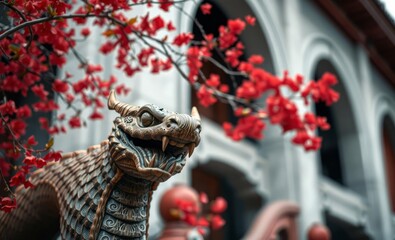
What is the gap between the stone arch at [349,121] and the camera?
10.5 metres

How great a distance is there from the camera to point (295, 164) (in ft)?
26.4

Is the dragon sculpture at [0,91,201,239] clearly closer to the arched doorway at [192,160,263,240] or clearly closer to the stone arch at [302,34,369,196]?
the arched doorway at [192,160,263,240]

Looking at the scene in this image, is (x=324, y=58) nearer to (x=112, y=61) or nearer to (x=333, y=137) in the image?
(x=333, y=137)

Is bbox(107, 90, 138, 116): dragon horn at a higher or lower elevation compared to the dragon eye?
higher

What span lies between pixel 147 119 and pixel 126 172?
192mm

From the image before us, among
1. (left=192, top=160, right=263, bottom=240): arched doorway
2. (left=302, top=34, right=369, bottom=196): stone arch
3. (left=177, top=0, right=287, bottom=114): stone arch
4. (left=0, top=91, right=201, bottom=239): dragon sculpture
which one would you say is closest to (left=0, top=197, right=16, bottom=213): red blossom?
(left=0, top=91, right=201, bottom=239): dragon sculpture

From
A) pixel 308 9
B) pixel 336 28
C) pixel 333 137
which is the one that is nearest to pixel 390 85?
pixel 333 137

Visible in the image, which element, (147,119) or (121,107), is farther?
(121,107)

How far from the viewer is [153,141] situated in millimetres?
1757

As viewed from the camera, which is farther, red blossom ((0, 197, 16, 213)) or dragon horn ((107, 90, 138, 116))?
red blossom ((0, 197, 16, 213))

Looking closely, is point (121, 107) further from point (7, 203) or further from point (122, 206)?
point (7, 203)

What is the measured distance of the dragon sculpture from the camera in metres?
1.70

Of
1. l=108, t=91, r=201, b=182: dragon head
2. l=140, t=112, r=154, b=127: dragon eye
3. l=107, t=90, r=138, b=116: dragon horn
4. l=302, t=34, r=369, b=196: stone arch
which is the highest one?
l=302, t=34, r=369, b=196: stone arch

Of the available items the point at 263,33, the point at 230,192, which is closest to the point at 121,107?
the point at 263,33
